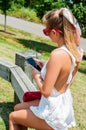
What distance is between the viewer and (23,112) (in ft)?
12.0

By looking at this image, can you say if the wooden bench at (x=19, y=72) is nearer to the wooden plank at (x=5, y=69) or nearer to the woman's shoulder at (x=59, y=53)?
the wooden plank at (x=5, y=69)

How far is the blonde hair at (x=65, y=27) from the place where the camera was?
3.48m

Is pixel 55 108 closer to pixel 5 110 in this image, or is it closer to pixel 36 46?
pixel 5 110

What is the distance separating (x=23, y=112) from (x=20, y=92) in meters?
1.26

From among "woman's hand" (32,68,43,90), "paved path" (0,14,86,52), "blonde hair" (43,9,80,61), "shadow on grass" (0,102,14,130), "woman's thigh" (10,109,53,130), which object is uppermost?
"blonde hair" (43,9,80,61)

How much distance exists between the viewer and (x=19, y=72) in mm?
5473

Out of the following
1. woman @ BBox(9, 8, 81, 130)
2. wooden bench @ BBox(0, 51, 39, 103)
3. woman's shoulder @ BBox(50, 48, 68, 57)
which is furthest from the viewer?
wooden bench @ BBox(0, 51, 39, 103)

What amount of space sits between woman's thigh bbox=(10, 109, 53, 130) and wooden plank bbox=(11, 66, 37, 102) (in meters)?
1.00

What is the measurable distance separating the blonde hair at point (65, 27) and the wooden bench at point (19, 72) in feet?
4.71

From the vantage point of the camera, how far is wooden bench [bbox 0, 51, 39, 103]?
5.02 m

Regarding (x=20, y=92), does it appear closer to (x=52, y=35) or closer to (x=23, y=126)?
(x=23, y=126)

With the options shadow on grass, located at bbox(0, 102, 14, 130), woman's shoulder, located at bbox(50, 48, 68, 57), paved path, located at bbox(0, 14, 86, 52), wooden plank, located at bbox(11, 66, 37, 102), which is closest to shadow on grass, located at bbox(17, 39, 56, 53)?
paved path, located at bbox(0, 14, 86, 52)

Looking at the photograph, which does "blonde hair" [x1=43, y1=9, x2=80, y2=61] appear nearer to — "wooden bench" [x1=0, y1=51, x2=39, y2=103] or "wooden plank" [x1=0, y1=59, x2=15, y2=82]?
"wooden bench" [x1=0, y1=51, x2=39, y2=103]

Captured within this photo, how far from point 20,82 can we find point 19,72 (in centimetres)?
42
